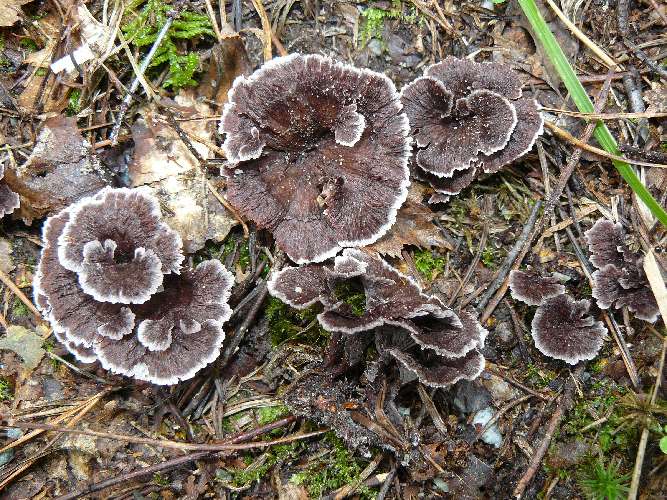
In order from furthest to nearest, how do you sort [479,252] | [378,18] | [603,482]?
[378,18], [479,252], [603,482]

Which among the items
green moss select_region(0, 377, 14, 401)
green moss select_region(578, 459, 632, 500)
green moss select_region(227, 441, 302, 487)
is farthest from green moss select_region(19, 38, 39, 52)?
green moss select_region(578, 459, 632, 500)

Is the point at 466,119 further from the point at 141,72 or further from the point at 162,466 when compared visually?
the point at 162,466

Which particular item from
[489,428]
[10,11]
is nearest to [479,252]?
[489,428]

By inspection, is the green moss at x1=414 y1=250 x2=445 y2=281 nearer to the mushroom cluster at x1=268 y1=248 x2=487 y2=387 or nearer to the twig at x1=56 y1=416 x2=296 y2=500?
the mushroom cluster at x1=268 y1=248 x2=487 y2=387

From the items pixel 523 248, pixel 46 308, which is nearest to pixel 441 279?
pixel 523 248

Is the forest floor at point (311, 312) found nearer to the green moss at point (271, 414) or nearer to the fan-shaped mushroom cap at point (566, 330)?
the green moss at point (271, 414)

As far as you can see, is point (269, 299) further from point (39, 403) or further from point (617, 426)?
point (617, 426)

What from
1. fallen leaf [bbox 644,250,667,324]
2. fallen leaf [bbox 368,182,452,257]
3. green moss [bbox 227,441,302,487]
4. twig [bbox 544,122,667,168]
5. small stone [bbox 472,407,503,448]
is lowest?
green moss [bbox 227,441,302,487]

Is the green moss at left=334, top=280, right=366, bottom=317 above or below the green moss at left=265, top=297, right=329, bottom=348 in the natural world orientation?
above
